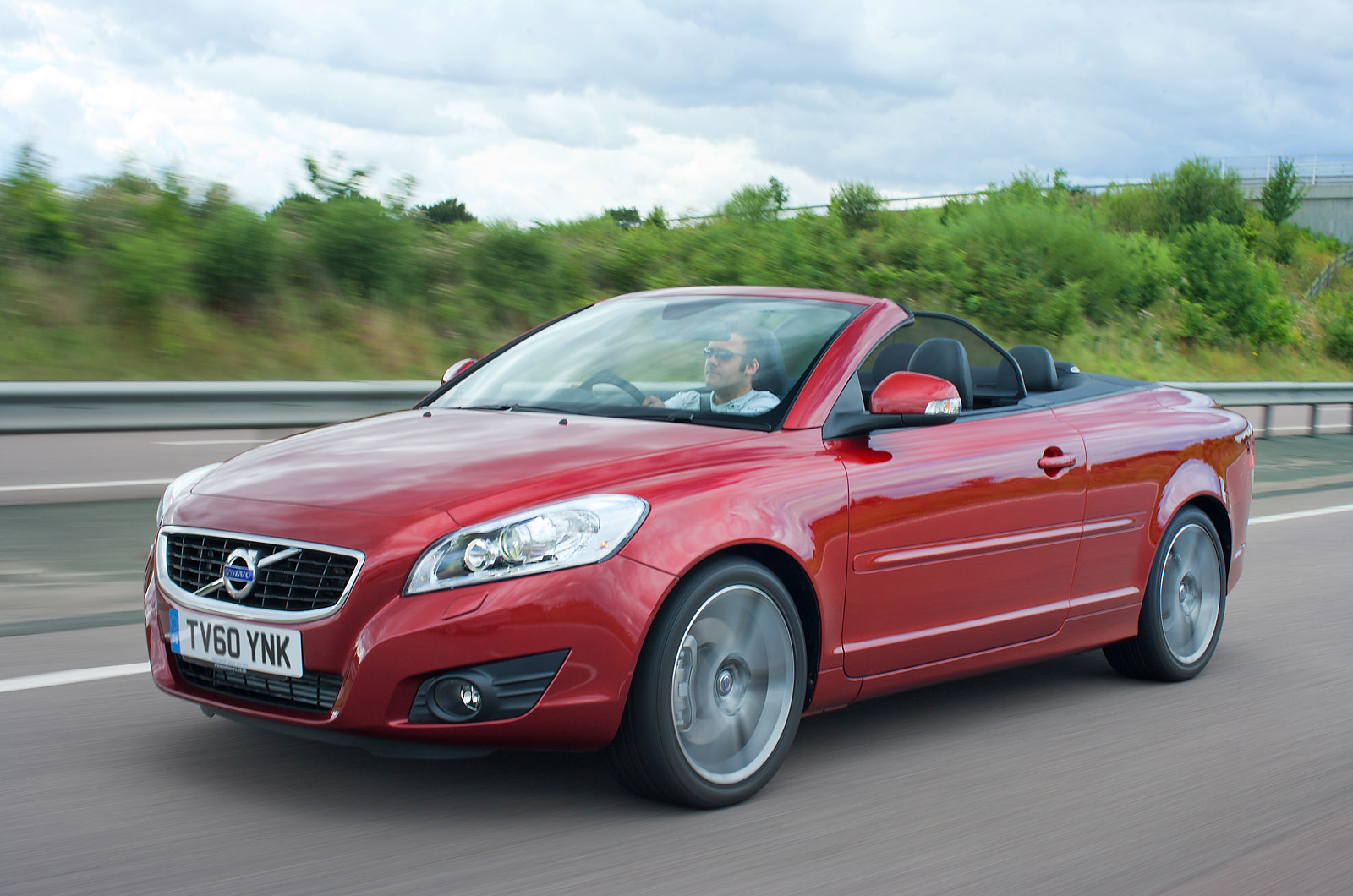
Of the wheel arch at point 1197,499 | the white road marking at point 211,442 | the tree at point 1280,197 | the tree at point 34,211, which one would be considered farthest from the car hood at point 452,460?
the tree at point 1280,197

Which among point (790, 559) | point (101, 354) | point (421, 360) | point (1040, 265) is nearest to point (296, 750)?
point (790, 559)

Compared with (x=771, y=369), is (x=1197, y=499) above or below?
below

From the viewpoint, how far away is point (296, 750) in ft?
13.8

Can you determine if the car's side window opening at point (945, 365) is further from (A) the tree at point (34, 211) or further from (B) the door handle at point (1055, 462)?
(A) the tree at point (34, 211)

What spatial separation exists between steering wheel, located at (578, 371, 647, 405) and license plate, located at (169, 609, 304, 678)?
5.10 ft

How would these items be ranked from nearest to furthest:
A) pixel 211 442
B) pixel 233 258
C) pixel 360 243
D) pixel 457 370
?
pixel 457 370
pixel 211 442
pixel 233 258
pixel 360 243

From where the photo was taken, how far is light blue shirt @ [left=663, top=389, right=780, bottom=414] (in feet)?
14.7

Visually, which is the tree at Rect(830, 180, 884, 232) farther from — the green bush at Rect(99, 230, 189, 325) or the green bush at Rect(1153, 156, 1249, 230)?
the green bush at Rect(1153, 156, 1249, 230)

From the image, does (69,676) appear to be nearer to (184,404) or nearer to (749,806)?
(749,806)

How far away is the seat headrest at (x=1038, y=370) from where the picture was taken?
19.0ft

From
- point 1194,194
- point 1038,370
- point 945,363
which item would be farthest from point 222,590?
point 1194,194

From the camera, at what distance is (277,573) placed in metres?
3.61

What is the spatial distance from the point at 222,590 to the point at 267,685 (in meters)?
0.28

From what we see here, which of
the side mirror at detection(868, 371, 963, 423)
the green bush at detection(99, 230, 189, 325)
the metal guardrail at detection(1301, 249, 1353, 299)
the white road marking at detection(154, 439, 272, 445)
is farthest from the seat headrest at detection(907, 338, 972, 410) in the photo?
the metal guardrail at detection(1301, 249, 1353, 299)
